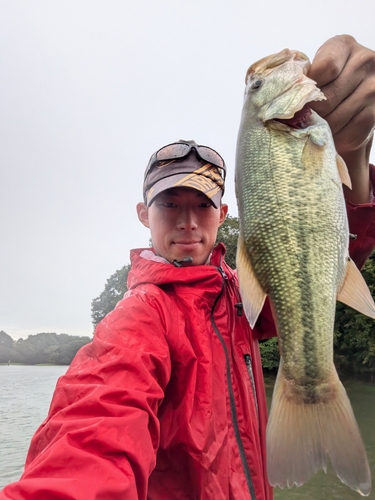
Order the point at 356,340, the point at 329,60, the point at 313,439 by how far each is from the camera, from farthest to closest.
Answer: the point at 356,340 → the point at 329,60 → the point at 313,439

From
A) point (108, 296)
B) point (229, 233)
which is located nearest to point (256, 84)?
point (229, 233)

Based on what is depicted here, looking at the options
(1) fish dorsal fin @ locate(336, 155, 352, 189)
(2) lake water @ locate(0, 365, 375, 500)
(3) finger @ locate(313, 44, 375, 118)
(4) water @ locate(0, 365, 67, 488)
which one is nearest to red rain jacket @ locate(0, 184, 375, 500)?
(1) fish dorsal fin @ locate(336, 155, 352, 189)

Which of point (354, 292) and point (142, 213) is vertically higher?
point (142, 213)

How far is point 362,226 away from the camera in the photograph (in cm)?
220

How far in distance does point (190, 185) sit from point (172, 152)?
0.46 metres

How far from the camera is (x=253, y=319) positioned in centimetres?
167

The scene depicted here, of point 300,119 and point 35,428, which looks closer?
point 300,119

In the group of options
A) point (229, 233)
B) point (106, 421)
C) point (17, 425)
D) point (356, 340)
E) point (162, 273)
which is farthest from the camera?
point (229, 233)

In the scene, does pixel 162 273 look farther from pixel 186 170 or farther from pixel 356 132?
pixel 356 132

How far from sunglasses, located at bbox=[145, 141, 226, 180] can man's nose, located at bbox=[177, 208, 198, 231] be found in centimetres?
43

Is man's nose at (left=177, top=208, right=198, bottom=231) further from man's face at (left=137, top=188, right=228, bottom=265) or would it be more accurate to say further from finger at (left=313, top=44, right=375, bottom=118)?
finger at (left=313, top=44, right=375, bottom=118)

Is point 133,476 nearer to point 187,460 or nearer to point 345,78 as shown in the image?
point 187,460

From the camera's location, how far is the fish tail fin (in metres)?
1.44

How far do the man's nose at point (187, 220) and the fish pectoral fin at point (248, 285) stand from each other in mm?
506
